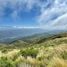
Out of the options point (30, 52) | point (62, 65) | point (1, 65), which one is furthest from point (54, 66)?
point (30, 52)

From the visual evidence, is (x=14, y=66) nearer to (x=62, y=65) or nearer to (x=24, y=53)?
(x=62, y=65)

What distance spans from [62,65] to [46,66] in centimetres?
127

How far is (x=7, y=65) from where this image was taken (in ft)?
36.9

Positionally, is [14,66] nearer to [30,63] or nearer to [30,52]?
[30,63]

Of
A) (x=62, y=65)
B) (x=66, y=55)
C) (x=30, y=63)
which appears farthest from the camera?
(x=66, y=55)

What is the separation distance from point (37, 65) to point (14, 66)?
3.40 ft

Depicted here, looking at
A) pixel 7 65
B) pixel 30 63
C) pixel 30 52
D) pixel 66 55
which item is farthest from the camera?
pixel 30 52

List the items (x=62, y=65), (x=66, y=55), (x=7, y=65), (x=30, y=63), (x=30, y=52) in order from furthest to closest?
(x=30, y=52) → (x=66, y=55) → (x=30, y=63) → (x=7, y=65) → (x=62, y=65)

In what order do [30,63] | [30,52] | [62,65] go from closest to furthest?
[62,65]
[30,63]
[30,52]

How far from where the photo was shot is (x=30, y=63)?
11984mm

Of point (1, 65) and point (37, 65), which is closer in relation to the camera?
point (1, 65)

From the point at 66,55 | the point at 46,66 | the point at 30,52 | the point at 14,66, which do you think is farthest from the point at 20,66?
the point at 30,52

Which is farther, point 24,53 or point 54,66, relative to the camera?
point 24,53

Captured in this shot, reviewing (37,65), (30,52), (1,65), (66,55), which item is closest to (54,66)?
(37,65)
